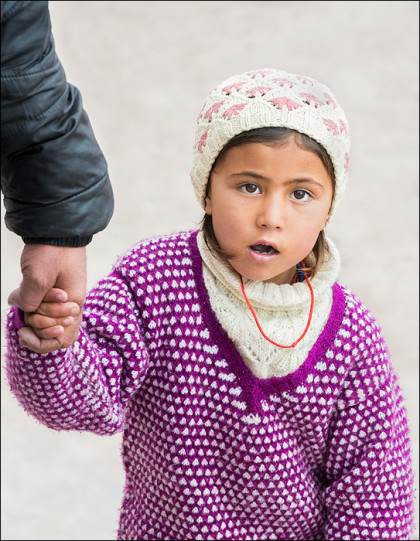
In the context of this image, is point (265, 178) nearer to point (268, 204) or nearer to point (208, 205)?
point (268, 204)

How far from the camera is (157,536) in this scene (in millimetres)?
1734

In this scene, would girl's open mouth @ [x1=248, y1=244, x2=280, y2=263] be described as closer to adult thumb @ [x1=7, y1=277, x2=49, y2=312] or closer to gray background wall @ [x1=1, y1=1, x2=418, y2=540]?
adult thumb @ [x1=7, y1=277, x2=49, y2=312]

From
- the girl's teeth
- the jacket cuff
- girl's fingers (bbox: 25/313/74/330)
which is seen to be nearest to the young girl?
the girl's teeth

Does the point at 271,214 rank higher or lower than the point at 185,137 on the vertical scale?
lower

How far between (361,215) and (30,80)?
2.96 m

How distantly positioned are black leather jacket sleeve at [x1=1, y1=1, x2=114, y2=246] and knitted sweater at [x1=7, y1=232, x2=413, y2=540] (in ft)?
1.24

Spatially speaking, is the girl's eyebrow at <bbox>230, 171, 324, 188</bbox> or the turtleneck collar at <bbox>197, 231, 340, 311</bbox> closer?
the girl's eyebrow at <bbox>230, 171, 324, 188</bbox>

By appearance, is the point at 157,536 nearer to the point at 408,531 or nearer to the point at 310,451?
the point at 310,451

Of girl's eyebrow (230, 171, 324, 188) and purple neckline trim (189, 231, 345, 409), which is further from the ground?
girl's eyebrow (230, 171, 324, 188)

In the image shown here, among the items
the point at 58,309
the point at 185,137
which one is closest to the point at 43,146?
the point at 58,309

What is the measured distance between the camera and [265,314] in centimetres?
164

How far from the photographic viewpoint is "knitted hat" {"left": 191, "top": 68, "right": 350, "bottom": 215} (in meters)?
1.50

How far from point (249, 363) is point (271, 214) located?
0.93 feet

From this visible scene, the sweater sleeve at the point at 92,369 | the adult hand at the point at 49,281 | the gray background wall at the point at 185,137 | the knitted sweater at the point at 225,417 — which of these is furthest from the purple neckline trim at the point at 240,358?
the gray background wall at the point at 185,137
